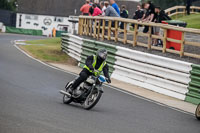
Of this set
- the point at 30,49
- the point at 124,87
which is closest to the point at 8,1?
the point at 30,49

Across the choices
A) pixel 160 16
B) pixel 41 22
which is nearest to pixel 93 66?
pixel 160 16

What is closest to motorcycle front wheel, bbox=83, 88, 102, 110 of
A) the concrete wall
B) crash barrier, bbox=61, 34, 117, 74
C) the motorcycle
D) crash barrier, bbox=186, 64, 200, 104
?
the motorcycle

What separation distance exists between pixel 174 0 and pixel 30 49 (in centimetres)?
5613

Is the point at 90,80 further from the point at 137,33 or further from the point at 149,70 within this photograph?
the point at 137,33

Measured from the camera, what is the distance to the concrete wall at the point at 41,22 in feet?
316

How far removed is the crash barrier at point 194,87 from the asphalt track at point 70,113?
1.65 m

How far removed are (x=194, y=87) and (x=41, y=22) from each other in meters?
83.2

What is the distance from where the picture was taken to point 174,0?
271ft

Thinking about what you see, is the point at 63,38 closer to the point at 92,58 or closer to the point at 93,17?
the point at 93,17

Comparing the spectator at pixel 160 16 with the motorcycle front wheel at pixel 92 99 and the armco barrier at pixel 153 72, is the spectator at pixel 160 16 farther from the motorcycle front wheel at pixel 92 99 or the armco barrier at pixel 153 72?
the motorcycle front wheel at pixel 92 99

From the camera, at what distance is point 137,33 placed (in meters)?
19.2

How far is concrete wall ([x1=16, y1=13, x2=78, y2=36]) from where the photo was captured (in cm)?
9625

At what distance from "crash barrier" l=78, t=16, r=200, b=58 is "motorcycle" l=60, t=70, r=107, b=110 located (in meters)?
4.95

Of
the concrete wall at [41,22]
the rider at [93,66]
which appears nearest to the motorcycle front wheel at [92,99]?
the rider at [93,66]
